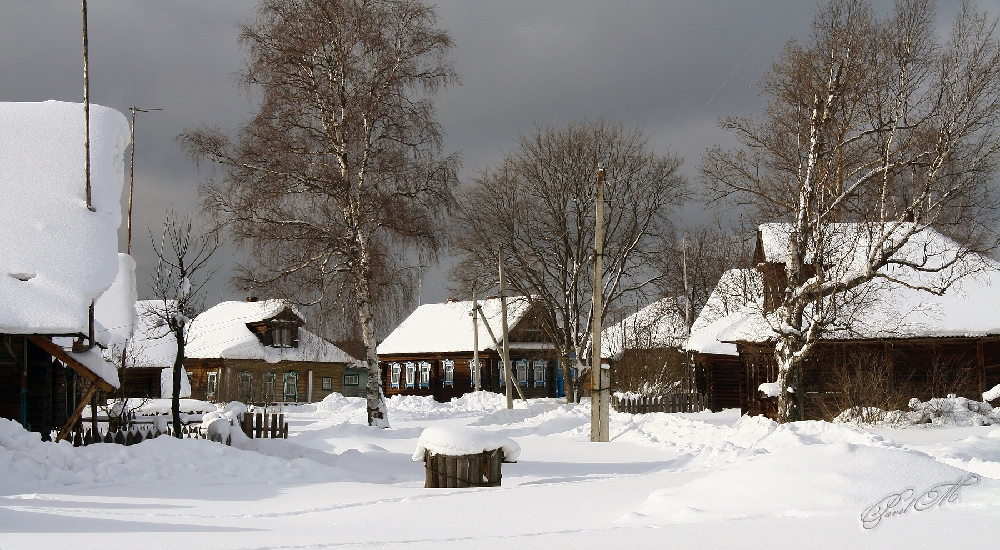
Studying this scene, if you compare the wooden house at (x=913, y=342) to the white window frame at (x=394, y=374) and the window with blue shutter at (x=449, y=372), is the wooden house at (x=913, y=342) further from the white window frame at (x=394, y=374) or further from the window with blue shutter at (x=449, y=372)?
the white window frame at (x=394, y=374)

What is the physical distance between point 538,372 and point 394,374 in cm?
876

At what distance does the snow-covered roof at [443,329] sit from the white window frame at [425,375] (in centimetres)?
105

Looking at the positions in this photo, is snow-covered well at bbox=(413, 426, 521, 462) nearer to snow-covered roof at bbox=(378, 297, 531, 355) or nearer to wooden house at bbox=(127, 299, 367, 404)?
snow-covered roof at bbox=(378, 297, 531, 355)

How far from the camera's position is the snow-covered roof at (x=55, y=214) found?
1519 cm

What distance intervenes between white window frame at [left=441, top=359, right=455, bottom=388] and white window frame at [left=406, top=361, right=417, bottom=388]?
2.07 m

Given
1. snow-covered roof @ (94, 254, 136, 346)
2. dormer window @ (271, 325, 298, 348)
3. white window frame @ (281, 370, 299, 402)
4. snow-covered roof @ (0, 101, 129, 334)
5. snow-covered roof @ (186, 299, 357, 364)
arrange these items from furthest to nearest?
dormer window @ (271, 325, 298, 348), white window frame @ (281, 370, 299, 402), snow-covered roof @ (186, 299, 357, 364), snow-covered roof @ (94, 254, 136, 346), snow-covered roof @ (0, 101, 129, 334)

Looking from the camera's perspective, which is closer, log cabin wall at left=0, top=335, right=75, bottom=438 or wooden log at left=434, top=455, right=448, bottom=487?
wooden log at left=434, top=455, right=448, bottom=487

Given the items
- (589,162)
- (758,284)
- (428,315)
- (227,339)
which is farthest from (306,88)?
(428,315)

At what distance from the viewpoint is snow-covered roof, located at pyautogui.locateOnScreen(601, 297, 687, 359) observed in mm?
43719

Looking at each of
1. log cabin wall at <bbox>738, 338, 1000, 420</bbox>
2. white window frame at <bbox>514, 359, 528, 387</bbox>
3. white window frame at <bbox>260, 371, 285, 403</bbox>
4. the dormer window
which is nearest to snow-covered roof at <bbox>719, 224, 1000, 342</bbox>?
log cabin wall at <bbox>738, 338, 1000, 420</bbox>

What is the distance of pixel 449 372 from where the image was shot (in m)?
52.8

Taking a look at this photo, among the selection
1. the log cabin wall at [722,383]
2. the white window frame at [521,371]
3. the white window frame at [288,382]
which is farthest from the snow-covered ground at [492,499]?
the white window frame at [288,382]

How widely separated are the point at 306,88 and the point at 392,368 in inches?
1322

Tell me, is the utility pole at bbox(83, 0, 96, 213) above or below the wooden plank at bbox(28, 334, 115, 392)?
above
